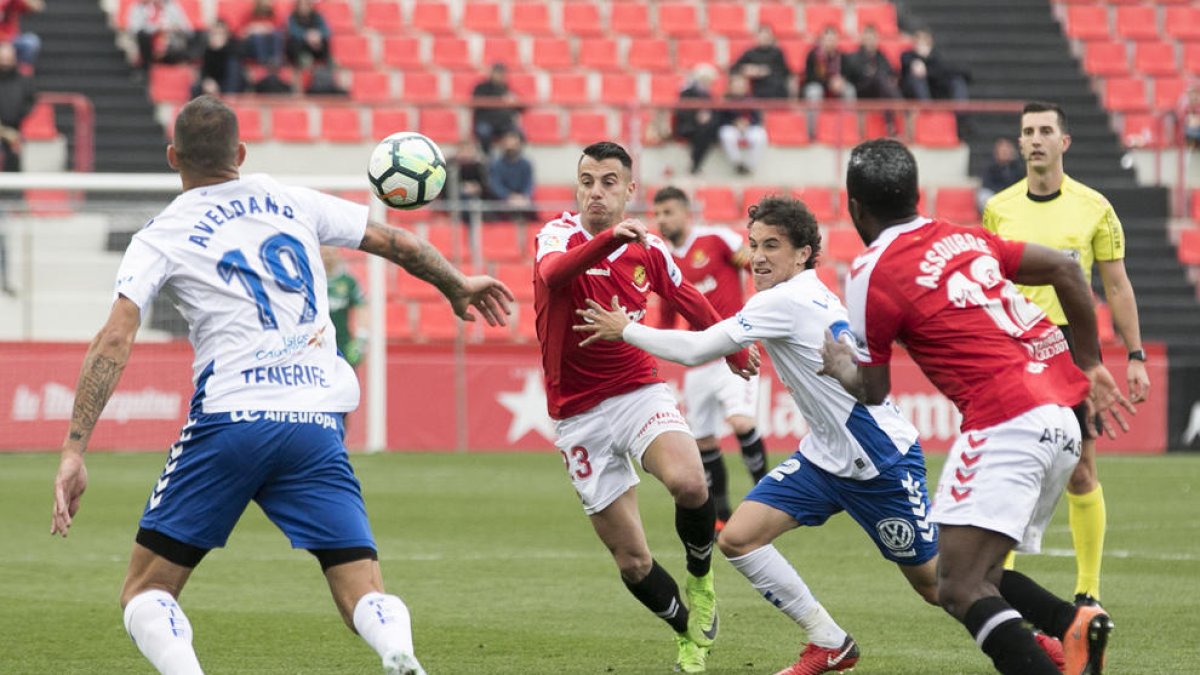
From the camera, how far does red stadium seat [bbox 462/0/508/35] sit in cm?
2641

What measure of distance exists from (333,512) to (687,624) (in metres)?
2.51

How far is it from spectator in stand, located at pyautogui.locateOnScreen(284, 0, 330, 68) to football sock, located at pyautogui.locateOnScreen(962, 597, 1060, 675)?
18.8 meters

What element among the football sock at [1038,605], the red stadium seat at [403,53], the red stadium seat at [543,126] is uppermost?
the red stadium seat at [403,53]

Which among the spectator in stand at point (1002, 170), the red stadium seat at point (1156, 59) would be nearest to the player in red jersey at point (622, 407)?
the spectator in stand at point (1002, 170)

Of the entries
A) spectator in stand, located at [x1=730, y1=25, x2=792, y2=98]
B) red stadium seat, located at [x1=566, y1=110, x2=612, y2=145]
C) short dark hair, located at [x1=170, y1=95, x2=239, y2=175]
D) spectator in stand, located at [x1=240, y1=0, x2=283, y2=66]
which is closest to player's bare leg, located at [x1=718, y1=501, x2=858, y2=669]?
short dark hair, located at [x1=170, y1=95, x2=239, y2=175]

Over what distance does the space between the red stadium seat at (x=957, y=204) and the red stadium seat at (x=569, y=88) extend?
5.03 m

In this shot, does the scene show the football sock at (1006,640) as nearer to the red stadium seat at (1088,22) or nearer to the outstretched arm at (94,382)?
the outstretched arm at (94,382)

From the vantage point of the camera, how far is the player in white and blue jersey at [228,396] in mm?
6062

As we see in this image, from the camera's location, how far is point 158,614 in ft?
19.9

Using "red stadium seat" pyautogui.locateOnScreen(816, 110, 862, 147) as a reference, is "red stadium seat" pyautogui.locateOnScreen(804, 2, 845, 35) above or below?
above

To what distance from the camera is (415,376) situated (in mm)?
20719

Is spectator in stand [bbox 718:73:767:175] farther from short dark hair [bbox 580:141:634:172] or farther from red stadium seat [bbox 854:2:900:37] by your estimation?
short dark hair [bbox 580:141:634:172]

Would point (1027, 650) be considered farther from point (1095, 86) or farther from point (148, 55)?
point (1095, 86)

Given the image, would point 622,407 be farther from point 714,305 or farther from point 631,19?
point 631,19
